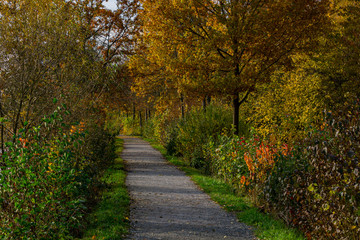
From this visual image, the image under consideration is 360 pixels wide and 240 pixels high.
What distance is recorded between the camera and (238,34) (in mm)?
10844

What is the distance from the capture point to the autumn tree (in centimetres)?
1095

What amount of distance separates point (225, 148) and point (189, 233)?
4.87m

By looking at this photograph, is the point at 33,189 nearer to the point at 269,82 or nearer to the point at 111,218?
the point at 111,218

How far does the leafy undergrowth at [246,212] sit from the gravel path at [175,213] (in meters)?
0.19

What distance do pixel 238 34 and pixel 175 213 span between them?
6071mm

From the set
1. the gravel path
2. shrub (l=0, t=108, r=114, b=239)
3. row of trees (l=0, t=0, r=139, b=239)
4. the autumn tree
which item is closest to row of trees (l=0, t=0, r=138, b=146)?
row of trees (l=0, t=0, r=139, b=239)

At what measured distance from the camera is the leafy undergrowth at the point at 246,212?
5.91 meters

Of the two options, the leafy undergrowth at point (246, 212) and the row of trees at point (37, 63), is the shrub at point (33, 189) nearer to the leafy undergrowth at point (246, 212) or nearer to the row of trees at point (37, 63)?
the row of trees at point (37, 63)

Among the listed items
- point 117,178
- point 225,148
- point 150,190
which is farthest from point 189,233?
point 117,178

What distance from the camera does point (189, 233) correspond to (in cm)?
625

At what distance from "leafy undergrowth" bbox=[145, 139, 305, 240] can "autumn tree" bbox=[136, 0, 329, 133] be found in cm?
325

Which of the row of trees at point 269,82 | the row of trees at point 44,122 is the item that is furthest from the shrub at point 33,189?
the row of trees at point 269,82

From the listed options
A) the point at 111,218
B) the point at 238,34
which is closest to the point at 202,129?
the point at 238,34

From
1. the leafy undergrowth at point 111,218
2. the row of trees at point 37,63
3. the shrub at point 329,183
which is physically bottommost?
the leafy undergrowth at point 111,218
